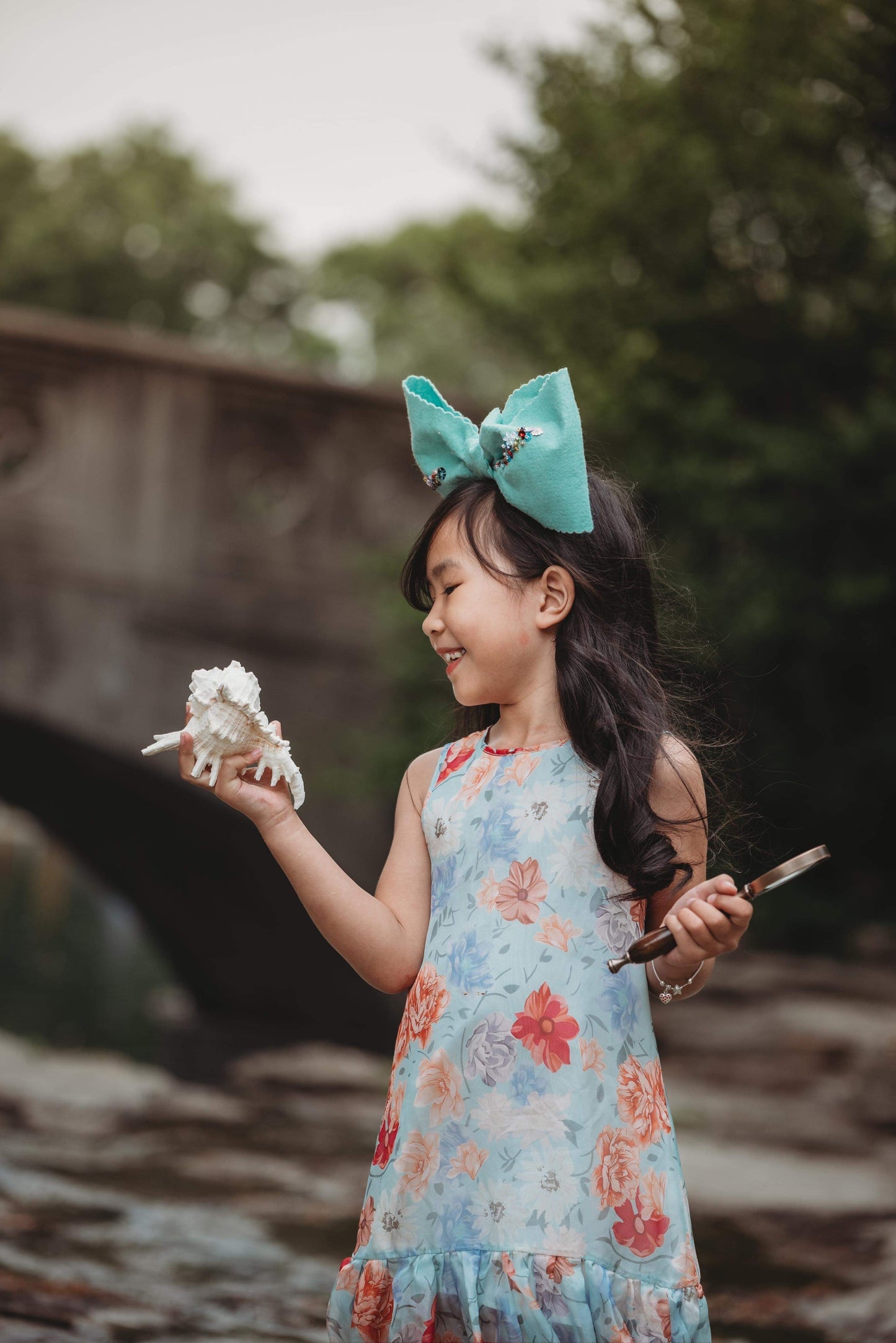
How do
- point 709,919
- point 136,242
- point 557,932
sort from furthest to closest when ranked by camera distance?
point 136,242
point 557,932
point 709,919

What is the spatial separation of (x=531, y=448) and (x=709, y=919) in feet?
2.19

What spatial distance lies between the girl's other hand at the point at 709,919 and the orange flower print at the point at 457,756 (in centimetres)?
45

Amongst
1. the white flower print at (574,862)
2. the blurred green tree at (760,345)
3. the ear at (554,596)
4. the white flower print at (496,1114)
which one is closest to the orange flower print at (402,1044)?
the white flower print at (496,1114)

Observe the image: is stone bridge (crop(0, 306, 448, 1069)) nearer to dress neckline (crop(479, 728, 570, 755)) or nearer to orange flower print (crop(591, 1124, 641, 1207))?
dress neckline (crop(479, 728, 570, 755))

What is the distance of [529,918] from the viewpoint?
1.77m

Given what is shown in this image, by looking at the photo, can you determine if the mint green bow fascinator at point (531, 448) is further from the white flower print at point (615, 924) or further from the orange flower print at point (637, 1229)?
the orange flower print at point (637, 1229)

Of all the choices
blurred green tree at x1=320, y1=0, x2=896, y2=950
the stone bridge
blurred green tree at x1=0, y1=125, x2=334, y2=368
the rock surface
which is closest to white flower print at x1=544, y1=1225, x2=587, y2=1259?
the rock surface

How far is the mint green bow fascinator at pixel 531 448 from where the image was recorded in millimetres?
1819

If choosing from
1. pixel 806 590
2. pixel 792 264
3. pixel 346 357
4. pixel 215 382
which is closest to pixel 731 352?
pixel 792 264

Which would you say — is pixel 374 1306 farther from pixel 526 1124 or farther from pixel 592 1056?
pixel 592 1056

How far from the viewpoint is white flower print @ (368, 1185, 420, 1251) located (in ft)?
5.60

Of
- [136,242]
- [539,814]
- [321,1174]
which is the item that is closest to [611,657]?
[539,814]

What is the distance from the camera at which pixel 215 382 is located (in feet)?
24.4

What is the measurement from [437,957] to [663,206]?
5.14 metres
